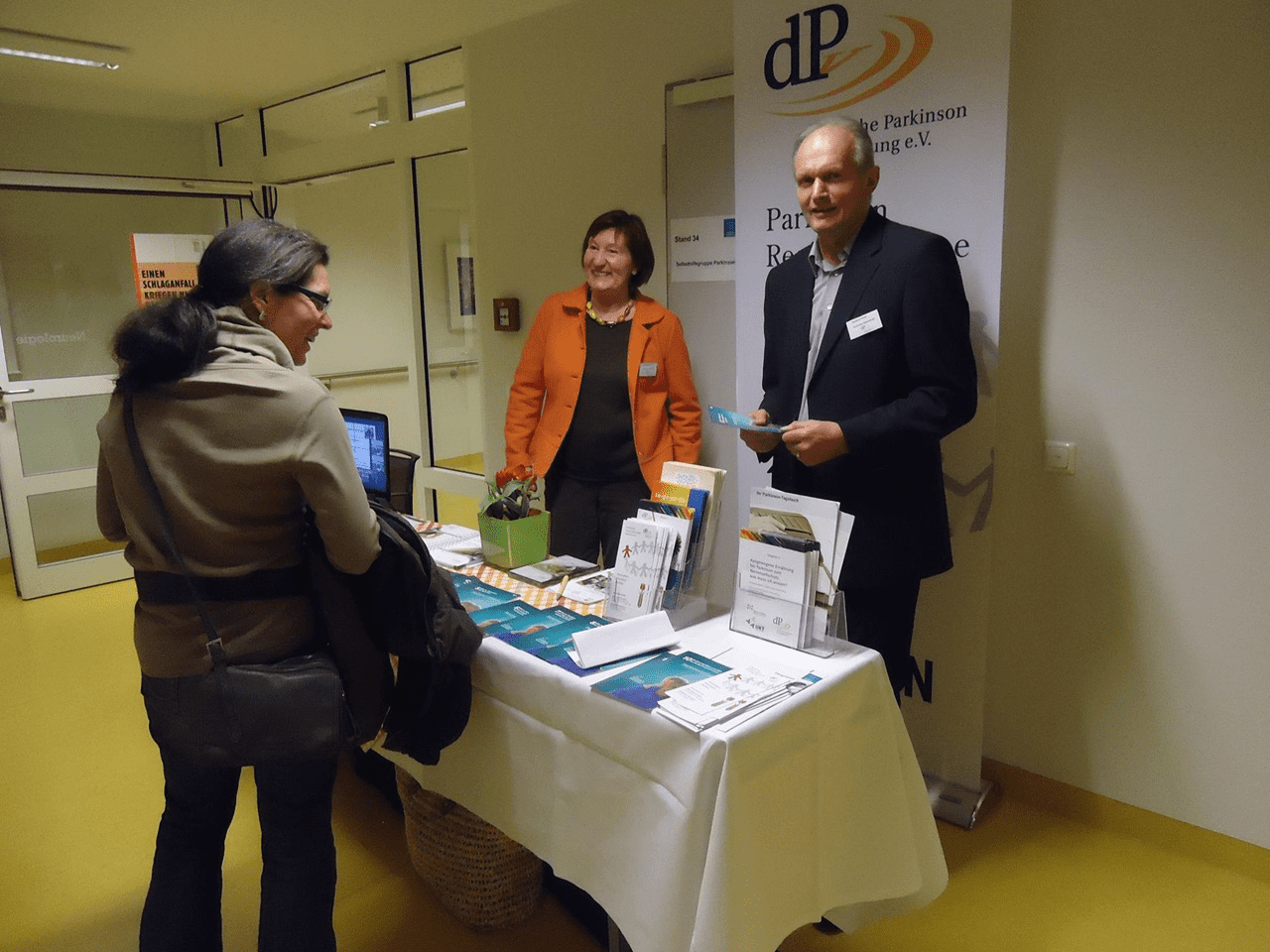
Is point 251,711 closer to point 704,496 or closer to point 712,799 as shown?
point 712,799

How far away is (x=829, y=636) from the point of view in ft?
5.15

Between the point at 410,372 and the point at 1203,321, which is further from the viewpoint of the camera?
the point at 410,372

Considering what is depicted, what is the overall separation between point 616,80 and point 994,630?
7.68 ft

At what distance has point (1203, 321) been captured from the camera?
2076mm

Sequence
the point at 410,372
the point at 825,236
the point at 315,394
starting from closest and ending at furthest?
the point at 315,394 → the point at 825,236 → the point at 410,372

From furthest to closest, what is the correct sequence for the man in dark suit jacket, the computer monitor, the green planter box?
the computer monitor
the green planter box
the man in dark suit jacket

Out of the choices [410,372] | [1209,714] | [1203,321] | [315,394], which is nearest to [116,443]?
[315,394]

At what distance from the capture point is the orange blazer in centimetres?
274

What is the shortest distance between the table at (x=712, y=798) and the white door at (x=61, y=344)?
12.8 ft

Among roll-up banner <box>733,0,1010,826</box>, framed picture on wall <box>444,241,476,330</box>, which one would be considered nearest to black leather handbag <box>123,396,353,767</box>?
roll-up banner <box>733,0,1010,826</box>

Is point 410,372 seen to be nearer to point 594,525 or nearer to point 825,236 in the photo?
point 594,525

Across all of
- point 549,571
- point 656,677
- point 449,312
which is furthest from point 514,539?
point 449,312

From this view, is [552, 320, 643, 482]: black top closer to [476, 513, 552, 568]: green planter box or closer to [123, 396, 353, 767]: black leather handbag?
[476, 513, 552, 568]: green planter box

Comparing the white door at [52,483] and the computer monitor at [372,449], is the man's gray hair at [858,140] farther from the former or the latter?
the white door at [52,483]
